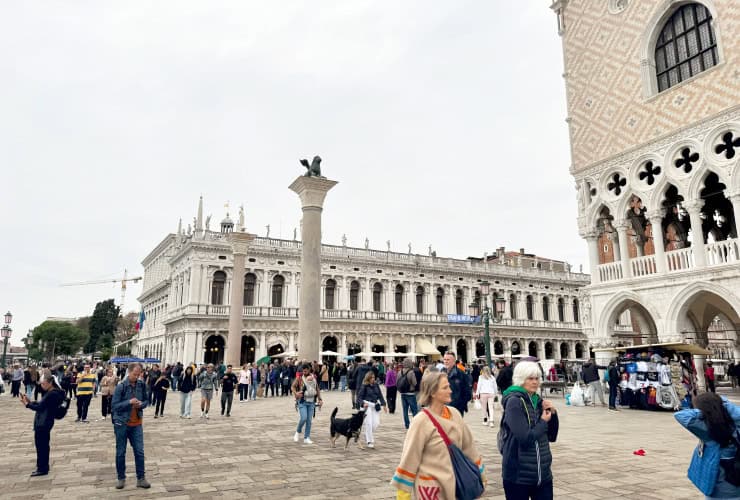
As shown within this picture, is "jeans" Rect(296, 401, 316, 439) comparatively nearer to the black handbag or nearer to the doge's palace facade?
the black handbag

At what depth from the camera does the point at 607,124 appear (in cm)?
1853

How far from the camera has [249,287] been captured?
38.1 m

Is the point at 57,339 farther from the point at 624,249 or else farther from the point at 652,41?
the point at 652,41

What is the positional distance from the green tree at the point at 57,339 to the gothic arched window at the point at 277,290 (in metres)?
55.0

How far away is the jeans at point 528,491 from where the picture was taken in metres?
3.47

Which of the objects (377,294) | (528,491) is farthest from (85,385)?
(377,294)

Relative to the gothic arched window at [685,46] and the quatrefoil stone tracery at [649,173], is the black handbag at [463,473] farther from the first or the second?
the gothic arched window at [685,46]

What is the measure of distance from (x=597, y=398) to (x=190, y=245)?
96.2 ft

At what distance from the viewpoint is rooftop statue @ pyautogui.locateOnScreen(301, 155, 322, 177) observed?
18.6m

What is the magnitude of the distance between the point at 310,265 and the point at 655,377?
11.4 m

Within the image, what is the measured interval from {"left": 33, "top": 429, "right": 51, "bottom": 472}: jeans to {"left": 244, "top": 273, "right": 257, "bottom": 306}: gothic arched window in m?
31.2

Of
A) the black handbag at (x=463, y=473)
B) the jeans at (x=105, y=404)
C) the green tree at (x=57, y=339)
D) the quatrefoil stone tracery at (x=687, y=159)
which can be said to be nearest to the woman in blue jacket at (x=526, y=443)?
the black handbag at (x=463, y=473)

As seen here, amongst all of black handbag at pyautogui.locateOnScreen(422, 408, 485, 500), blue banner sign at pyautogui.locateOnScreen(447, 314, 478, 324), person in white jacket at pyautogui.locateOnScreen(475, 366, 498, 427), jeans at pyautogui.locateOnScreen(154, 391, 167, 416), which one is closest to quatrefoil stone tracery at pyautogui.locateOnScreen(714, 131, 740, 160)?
person in white jacket at pyautogui.locateOnScreen(475, 366, 498, 427)

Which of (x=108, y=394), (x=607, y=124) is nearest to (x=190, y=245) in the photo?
(x=108, y=394)
